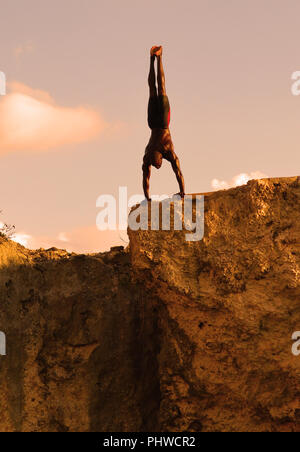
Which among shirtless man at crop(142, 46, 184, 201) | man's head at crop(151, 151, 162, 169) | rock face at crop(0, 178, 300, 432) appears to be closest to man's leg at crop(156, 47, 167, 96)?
shirtless man at crop(142, 46, 184, 201)

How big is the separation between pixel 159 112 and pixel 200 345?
310cm

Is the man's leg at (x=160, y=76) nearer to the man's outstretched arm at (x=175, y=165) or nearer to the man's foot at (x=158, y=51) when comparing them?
the man's foot at (x=158, y=51)

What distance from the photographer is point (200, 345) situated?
7.39m

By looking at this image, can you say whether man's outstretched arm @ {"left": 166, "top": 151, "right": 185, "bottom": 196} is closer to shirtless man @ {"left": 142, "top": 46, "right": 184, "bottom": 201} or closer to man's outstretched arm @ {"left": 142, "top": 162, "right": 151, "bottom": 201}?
shirtless man @ {"left": 142, "top": 46, "right": 184, "bottom": 201}

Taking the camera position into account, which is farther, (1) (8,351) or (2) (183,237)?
(1) (8,351)

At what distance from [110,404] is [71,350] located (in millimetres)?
964

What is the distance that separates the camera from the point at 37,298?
877 centimetres

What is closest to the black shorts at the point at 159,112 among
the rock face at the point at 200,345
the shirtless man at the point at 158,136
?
the shirtless man at the point at 158,136

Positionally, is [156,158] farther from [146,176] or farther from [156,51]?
[156,51]

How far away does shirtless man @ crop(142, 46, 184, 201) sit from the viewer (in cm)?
779

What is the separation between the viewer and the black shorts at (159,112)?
7.80m

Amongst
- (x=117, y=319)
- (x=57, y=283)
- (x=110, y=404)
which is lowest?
(x=110, y=404)
